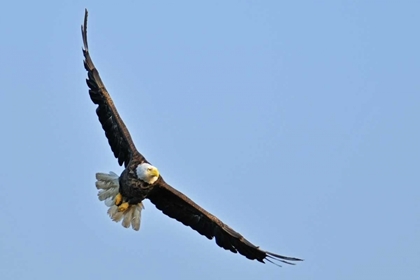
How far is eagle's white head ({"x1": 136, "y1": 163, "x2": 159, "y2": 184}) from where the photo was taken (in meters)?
14.5

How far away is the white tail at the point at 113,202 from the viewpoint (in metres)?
15.1

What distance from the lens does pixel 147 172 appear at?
47.5 ft

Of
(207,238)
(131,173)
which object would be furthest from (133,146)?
(207,238)

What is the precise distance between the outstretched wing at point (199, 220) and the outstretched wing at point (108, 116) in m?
0.53

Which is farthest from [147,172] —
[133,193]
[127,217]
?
[127,217]

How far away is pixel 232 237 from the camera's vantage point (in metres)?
15.0

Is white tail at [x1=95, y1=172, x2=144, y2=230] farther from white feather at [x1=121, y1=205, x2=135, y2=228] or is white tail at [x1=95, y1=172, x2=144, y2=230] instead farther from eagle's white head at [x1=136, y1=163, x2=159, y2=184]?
eagle's white head at [x1=136, y1=163, x2=159, y2=184]

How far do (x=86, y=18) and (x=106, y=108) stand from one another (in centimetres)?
108

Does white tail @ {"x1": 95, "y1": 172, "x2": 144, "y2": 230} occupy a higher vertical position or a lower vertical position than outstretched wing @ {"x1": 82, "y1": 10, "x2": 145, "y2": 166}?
lower

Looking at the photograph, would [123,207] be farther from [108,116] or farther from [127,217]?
[108,116]

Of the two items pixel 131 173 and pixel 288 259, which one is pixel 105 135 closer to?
pixel 131 173

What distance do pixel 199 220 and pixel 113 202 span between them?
99cm

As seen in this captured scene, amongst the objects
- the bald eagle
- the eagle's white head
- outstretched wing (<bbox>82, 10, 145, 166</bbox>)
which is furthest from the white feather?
the eagle's white head

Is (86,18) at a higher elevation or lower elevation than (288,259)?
higher
